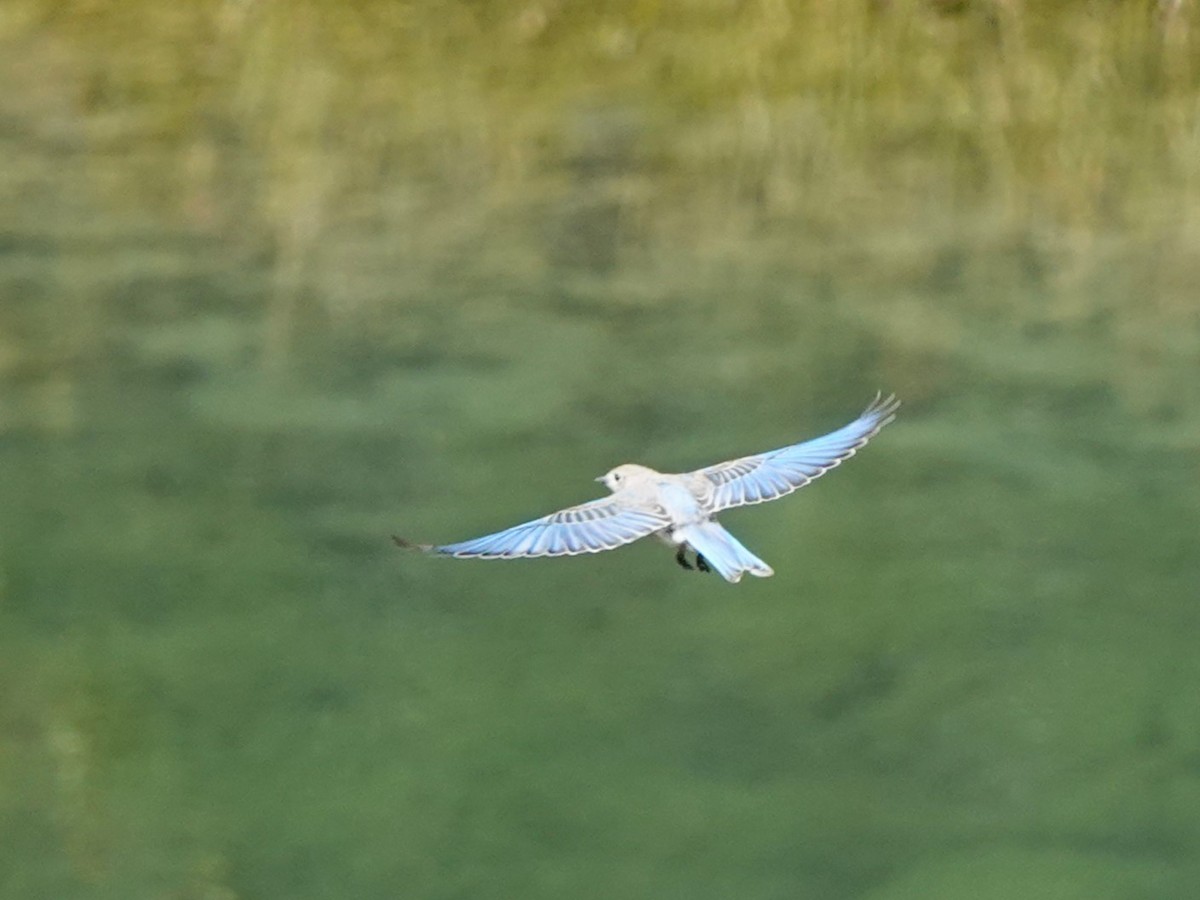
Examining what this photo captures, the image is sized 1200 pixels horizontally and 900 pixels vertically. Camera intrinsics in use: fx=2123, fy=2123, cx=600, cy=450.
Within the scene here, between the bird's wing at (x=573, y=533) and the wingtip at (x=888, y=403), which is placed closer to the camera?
the bird's wing at (x=573, y=533)

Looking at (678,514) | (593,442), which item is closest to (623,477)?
(678,514)

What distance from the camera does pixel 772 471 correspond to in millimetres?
1929

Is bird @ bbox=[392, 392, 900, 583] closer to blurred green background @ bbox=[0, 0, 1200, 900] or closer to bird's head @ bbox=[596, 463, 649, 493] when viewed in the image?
bird's head @ bbox=[596, 463, 649, 493]

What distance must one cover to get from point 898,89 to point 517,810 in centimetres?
196

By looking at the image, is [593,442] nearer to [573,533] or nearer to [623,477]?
[623,477]

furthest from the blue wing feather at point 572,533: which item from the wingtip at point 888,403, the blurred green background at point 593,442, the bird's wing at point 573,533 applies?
the wingtip at point 888,403

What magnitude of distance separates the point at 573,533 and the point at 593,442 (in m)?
0.94

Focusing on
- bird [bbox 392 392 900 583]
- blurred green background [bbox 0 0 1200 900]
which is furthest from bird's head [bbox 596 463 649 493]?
blurred green background [bbox 0 0 1200 900]

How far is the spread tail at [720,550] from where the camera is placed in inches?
67.4

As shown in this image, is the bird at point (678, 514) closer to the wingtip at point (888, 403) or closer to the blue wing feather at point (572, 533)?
the blue wing feather at point (572, 533)

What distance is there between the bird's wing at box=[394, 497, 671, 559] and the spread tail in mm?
28

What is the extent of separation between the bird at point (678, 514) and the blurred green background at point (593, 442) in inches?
14.1

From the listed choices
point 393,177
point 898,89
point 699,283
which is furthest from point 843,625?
point 898,89

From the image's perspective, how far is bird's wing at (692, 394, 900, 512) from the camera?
6.22 ft
